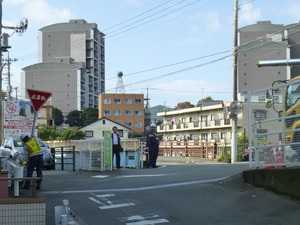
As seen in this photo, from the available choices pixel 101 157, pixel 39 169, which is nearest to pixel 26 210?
pixel 39 169

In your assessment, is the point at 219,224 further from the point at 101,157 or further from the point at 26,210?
the point at 101,157

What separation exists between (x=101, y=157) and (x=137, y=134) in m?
70.8

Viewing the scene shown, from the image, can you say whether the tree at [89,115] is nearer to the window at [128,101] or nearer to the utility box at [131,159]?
the window at [128,101]

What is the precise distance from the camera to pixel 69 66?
99062 mm

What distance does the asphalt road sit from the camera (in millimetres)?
7883

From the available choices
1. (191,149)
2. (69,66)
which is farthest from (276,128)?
(69,66)

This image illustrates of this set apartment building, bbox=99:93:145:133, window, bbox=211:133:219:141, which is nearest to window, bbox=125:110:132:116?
apartment building, bbox=99:93:145:133

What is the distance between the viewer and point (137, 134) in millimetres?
87125

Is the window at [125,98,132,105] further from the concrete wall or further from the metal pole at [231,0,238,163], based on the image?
the concrete wall

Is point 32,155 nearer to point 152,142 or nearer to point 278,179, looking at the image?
point 278,179

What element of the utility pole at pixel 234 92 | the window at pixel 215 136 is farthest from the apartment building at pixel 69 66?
the utility pole at pixel 234 92

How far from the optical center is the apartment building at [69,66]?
98312 mm

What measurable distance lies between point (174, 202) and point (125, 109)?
277 ft

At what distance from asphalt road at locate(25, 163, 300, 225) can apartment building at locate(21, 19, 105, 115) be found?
88.3 m
